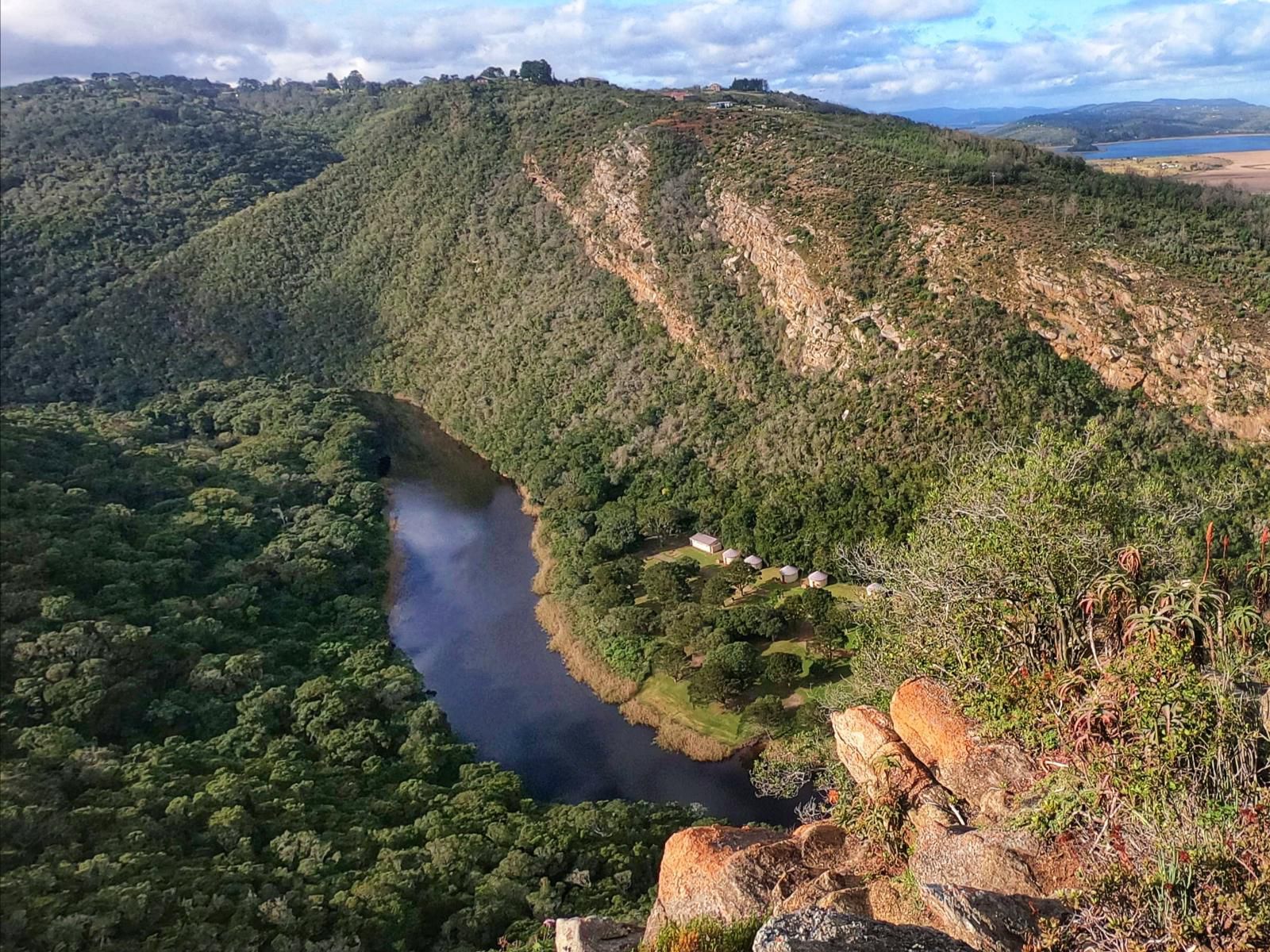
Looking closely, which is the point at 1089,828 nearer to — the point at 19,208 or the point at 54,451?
the point at 54,451

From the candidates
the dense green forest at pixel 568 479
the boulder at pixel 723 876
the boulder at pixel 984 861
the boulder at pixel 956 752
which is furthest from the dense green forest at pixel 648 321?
the boulder at pixel 723 876

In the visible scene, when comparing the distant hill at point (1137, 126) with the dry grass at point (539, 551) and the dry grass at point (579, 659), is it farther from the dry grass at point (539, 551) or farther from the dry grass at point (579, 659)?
the dry grass at point (579, 659)

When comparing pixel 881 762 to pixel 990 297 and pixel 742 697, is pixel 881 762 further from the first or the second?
pixel 990 297

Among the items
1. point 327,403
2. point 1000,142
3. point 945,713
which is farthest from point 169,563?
point 1000,142

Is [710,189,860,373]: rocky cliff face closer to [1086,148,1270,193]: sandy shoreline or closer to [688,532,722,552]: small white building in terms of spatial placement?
[688,532,722,552]: small white building

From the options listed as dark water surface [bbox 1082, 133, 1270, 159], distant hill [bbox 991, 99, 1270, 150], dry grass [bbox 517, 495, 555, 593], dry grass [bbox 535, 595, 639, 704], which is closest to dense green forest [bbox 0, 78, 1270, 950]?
dry grass [bbox 535, 595, 639, 704]

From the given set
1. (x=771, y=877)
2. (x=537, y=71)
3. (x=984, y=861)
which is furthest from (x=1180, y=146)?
(x=771, y=877)
